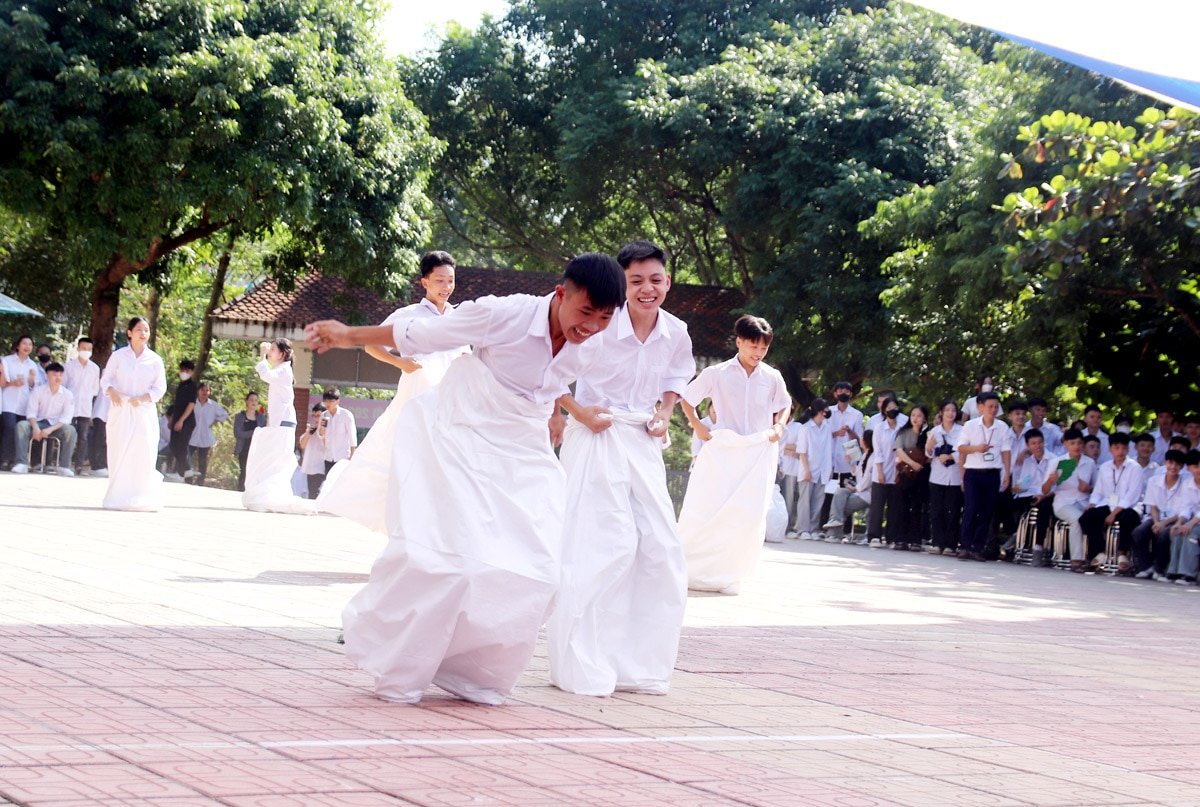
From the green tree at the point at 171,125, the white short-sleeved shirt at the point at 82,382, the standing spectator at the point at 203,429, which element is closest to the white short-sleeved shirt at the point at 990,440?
the green tree at the point at 171,125

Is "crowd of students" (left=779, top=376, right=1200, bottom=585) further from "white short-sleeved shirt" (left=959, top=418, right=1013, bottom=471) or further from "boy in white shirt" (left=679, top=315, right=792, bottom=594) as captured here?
"boy in white shirt" (left=679, top=315, right=792, bottom=594)

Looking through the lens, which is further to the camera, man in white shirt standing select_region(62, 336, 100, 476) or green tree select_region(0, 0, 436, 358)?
man in white shirt standing select_region(62, 336, 100, 476)

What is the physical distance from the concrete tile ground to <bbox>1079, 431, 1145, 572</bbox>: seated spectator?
717 centimetres

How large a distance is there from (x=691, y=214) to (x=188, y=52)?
14.7 m

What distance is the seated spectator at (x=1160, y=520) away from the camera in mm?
16281

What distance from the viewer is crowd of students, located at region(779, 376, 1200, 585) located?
16.8 m

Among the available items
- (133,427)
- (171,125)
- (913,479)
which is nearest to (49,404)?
(171,125)

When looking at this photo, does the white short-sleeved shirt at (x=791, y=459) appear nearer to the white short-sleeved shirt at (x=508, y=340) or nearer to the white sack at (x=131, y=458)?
the white sack at (x=131, y=458)

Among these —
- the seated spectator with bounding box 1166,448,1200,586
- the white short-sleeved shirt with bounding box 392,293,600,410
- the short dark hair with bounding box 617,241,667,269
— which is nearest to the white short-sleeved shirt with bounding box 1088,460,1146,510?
the seated spectator with bounding box 1166,448,1200,586

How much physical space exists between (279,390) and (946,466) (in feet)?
28.0

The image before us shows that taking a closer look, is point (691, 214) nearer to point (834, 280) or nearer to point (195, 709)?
point (834, 280)

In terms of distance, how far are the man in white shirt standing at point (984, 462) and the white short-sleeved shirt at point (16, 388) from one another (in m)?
15.1

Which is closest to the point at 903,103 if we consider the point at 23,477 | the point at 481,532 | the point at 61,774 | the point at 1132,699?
the point at 23,477

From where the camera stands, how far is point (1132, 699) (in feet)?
22.5
